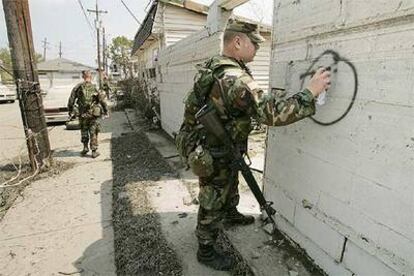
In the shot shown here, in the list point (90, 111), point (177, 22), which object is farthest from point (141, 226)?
point (177, 22)

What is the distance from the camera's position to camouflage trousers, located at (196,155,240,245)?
99.9 inches

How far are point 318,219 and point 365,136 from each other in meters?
0.82

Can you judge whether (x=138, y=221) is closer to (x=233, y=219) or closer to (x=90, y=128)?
(x=233, y=219)

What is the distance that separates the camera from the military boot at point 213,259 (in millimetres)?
2588

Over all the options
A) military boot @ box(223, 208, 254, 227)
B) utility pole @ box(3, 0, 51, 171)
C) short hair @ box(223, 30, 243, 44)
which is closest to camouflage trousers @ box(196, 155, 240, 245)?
military boot @ box(223, 208, 254, 227)

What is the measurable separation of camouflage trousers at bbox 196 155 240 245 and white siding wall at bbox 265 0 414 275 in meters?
0.58

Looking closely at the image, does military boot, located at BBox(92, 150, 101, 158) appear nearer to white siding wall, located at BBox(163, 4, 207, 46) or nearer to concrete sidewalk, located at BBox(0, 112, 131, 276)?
concrete sidewalk, located at BBox(0, 112, 131, 276)

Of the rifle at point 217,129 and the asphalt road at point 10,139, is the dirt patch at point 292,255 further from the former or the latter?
the asphalt road at point 10,139

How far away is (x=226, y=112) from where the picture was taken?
2.32 m

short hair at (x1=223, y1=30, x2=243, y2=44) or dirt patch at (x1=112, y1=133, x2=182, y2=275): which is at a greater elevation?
short hair at (x1=223, y1=30, x2=243, y2=44)

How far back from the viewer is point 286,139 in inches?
109

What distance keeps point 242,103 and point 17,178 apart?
14.4ft

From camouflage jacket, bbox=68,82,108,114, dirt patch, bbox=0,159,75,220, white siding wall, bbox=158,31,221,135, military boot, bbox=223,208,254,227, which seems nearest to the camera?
military boot, bbox=223,208,254,227

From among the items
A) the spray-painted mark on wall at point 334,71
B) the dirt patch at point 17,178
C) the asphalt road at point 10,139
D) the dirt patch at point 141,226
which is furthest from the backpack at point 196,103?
the asphalt road at point 10,139
